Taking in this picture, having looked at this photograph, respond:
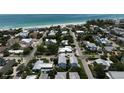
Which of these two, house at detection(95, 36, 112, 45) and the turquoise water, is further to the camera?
house at detection(95, 36, 112, 45)

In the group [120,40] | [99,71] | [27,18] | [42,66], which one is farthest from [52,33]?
[99,71]

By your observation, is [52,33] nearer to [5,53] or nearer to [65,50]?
[65,50]

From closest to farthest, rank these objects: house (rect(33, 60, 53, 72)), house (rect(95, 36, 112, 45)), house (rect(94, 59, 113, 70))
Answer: house (rect(33, 60, 53, 72))
house (rect(94, 59, 113, 70))
house (rect(95, 36, 112, 45))

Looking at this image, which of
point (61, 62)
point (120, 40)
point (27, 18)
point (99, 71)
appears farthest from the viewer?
point (27, 18)

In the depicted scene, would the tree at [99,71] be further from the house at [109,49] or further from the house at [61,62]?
the house at [109,49]

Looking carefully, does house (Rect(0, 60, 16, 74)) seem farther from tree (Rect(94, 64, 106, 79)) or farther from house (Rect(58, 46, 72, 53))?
tree (Rect(94, 64, 106, 79))

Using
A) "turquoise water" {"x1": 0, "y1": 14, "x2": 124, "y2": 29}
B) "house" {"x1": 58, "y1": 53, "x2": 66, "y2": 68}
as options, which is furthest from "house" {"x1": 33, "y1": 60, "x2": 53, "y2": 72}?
"turquoise water" {"x1": 0, "y1": 14, "x2": 124, "y2": 29}
